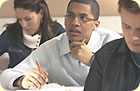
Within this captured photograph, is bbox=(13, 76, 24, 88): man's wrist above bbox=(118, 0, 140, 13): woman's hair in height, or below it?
below

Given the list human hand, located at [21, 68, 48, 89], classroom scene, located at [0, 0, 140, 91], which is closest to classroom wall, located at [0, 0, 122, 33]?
classroom scene, located at [0, 0, 140, 91]

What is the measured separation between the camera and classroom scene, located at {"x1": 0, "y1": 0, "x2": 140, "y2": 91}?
60 cm

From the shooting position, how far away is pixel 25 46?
2.21ft

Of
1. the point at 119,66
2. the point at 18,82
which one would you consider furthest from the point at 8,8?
the point at 119,66

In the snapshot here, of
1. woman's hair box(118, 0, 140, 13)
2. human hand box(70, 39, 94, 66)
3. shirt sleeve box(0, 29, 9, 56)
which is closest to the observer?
woman's hair box(118, 0, 140, 13)

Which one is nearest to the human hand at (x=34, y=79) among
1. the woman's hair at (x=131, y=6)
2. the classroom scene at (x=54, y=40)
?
the classroom scene at (x=54, y=40)

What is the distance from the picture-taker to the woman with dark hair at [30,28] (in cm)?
67

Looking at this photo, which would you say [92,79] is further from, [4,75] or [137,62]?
[4,75]

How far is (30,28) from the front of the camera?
0.68m

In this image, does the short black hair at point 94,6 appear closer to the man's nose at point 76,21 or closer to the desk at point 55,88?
the man's nose at point 76,21

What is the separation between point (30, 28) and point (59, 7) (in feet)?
0.29

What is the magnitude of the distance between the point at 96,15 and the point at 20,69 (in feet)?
0.72

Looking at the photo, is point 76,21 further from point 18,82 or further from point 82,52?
point 18,82

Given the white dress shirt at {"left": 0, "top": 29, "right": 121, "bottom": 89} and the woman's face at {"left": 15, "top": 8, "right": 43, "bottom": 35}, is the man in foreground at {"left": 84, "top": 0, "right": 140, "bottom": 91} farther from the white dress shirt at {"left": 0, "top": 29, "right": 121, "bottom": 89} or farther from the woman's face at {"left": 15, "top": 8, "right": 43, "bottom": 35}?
the woman's face at {"left": 15, "top": 8, "right": 43, "bottom": 35}
